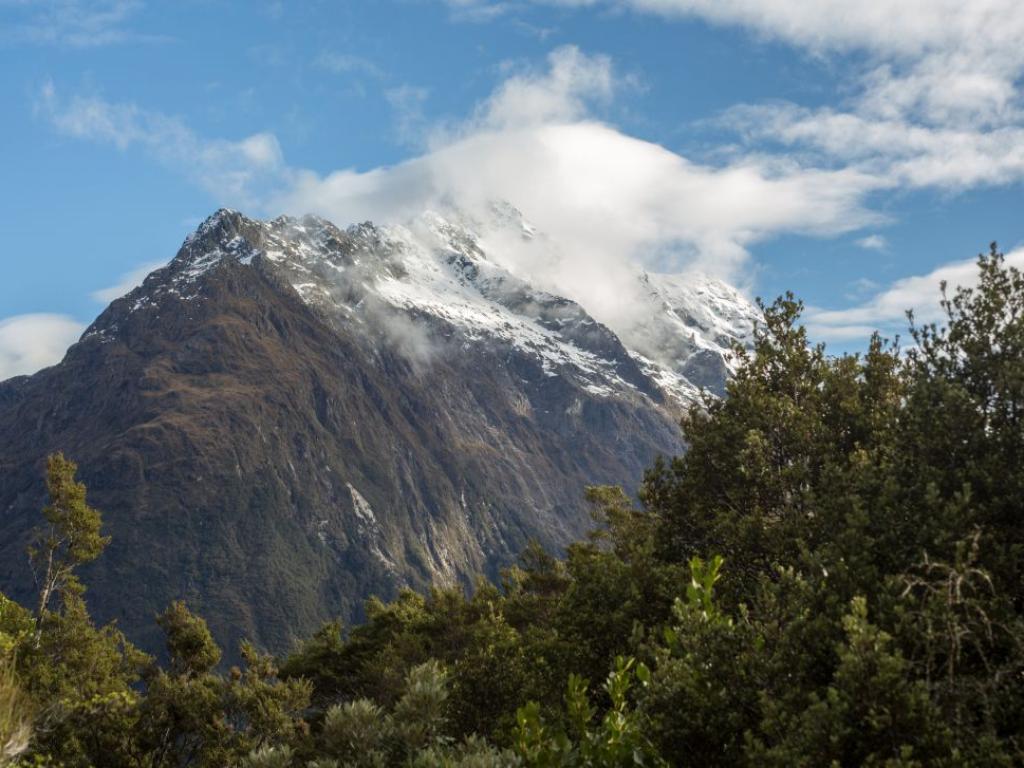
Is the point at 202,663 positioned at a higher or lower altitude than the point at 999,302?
lower

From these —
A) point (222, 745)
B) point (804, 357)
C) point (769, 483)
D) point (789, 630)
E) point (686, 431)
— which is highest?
point (804, 357)

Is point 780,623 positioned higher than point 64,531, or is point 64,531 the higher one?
point 64,531

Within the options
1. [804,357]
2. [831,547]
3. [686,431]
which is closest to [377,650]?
[686,431]

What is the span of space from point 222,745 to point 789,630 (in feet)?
114

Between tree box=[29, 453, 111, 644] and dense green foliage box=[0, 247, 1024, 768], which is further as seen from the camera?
tree box=[29, 453, 111, 644]

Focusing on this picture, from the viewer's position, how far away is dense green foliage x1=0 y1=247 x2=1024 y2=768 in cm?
1016

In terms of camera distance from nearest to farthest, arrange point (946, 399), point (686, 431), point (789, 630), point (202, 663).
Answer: point (789, 630) → point (946, 399) → point (686, 431) → point (202, 663)

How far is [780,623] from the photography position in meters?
12.5

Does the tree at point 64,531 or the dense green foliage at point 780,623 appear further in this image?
the tree at point 64,531

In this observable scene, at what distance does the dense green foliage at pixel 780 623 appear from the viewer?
1016 centimetres

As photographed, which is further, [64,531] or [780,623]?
[64,531]

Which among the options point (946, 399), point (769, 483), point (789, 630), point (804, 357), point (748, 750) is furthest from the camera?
point (804, 357)

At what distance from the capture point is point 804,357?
28406mm

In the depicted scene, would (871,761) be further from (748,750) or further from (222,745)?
(222,745)
